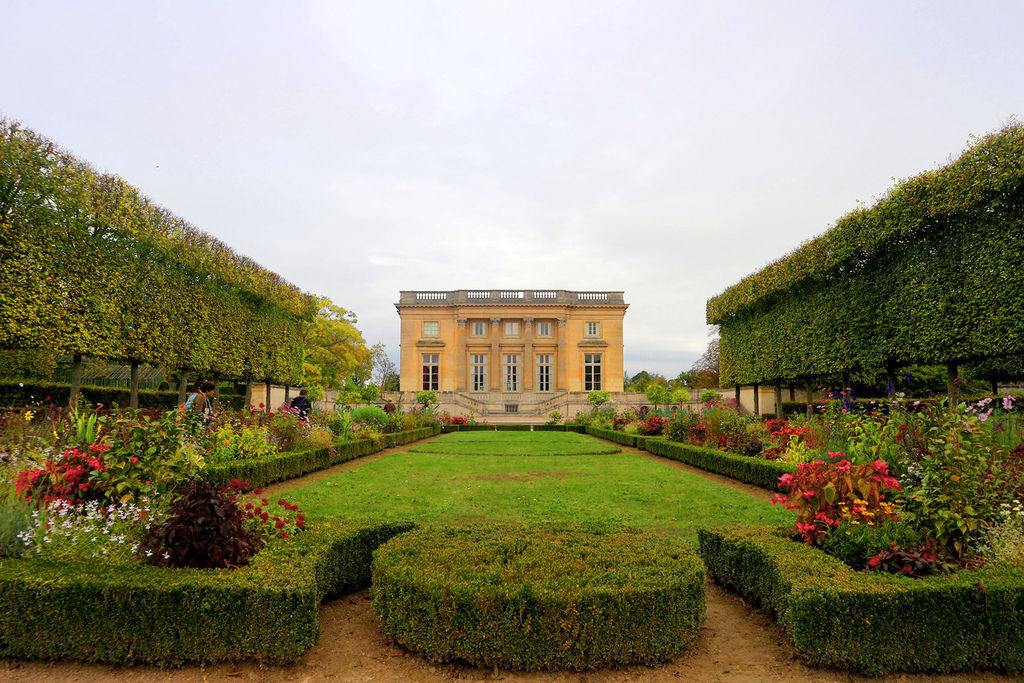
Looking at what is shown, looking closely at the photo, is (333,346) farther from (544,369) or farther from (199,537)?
(199,537)

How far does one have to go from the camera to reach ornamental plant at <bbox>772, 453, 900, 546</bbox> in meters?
4.32

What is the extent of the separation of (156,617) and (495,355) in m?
42.9

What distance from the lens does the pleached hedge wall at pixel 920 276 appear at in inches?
460

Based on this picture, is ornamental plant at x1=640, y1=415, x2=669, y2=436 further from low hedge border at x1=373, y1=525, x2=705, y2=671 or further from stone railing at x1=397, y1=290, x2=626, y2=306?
stone railing at x1=397, y1=290, x2=626, y2=306

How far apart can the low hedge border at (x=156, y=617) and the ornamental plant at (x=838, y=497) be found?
149 inches

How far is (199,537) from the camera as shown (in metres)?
3.84

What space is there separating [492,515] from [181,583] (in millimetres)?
3856

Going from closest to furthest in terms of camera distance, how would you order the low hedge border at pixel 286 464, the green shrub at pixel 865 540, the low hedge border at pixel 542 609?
the low hedge border at pixel 542 609 → the green shrub at pixel 865 540 → the low hedge border at pixel 286 464

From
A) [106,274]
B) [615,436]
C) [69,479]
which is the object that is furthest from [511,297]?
[69,479]

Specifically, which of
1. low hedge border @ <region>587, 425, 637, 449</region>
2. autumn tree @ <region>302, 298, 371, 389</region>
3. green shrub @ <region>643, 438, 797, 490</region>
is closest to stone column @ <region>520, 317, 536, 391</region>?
autumn tree @ <region>302, 298, 371, 389</region>

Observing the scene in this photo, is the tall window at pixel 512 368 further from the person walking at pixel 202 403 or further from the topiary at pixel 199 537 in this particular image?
the topiary at pixel 199 537

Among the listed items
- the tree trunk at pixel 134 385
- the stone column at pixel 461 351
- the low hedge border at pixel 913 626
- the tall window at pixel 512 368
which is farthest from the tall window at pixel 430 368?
the low hedge border at pixel 913 626

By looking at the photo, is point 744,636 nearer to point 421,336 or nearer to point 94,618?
point 94,618

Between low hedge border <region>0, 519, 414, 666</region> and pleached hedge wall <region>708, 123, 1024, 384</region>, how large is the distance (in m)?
14.3
